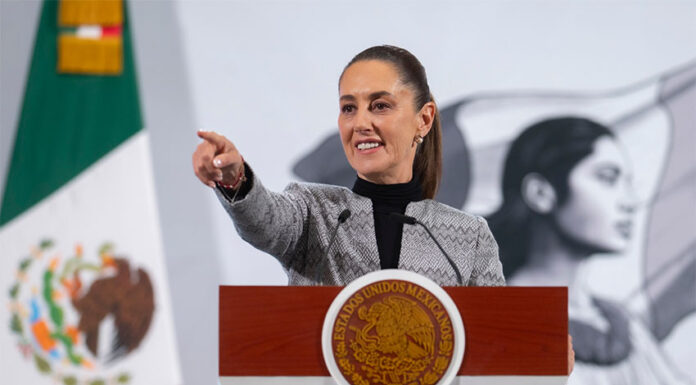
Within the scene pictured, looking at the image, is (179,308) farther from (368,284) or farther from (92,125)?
(368,284)

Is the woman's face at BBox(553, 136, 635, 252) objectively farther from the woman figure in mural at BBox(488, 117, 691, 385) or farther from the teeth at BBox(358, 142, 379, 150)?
the teeth at BBox(358, 142, 379, 150)

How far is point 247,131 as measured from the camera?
11.2ft

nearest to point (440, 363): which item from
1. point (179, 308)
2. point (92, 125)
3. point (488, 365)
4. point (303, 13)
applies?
point (488, 365)

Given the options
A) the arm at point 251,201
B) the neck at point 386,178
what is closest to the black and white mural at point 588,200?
the neck at point 386,178

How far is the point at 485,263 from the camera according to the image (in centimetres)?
172

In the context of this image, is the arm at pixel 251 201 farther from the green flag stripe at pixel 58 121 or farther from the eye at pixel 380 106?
the green flag stripe at pixel 58 121

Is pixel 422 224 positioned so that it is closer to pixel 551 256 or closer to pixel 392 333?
pixel 392 333

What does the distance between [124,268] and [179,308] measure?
331 millimetres

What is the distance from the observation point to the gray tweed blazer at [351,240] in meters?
1.61

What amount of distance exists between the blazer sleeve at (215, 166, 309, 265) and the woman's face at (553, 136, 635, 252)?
2190 mm

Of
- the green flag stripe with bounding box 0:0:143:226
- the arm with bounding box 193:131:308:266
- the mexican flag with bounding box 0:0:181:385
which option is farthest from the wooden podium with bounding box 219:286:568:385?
the green flag stripe with bounding box 0:0:143:226

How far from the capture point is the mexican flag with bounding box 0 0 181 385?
3.43 m

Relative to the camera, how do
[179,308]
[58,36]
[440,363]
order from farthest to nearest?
[58,36]
[179,308]
[440,363]

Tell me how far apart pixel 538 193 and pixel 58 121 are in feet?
7.48
